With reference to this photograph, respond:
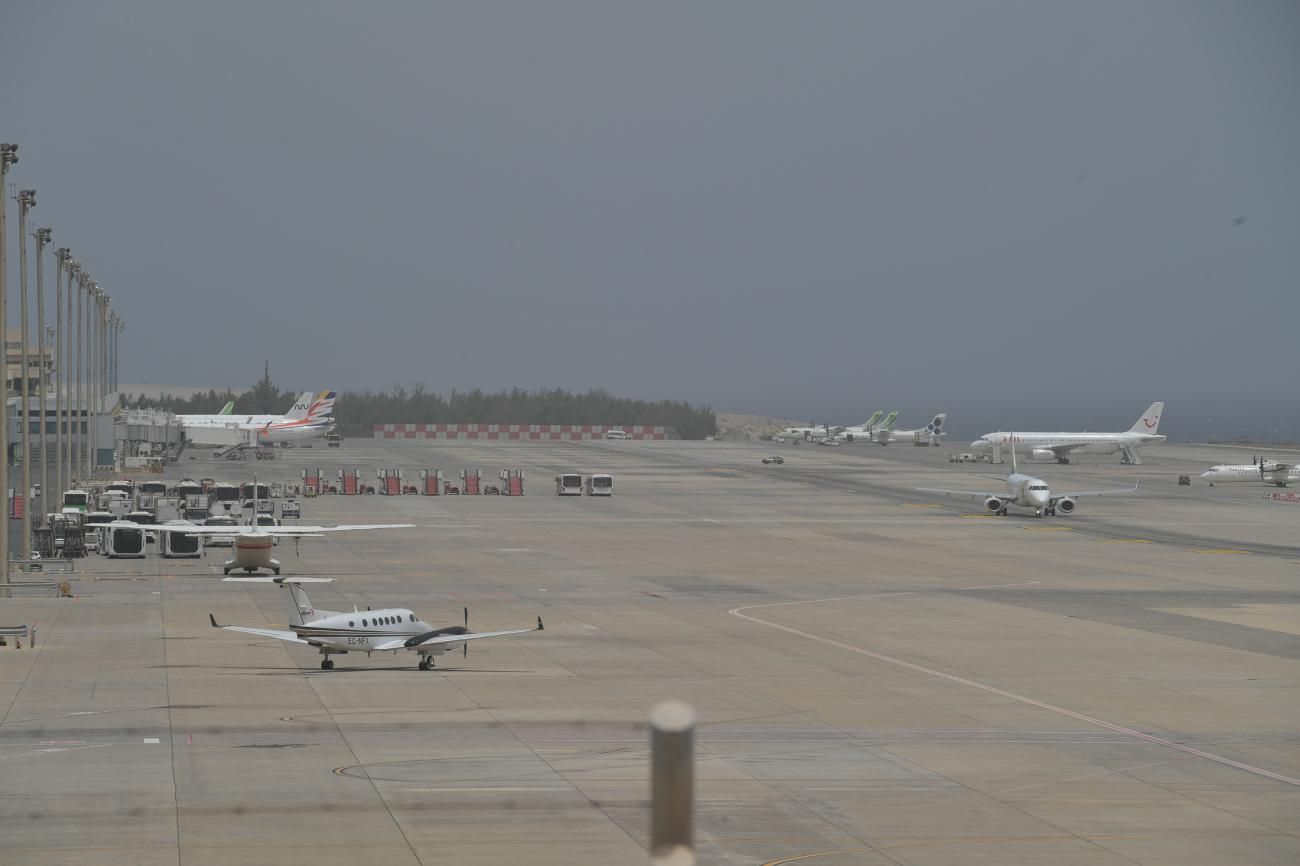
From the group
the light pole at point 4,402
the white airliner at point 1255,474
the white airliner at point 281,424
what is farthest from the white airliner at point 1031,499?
the white airliner at point 281,424

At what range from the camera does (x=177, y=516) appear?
91750mm

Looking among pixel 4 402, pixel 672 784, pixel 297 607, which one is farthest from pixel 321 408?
pixel 672 784

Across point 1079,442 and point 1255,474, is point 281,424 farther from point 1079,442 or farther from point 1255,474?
point 1255,474

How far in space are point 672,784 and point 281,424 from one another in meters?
192

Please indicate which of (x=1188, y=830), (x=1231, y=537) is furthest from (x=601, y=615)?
(x=1231, y=537)

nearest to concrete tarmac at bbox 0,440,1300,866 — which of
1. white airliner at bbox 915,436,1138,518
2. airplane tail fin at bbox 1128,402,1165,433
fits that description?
white airliner at bbox 915,436,1138,518

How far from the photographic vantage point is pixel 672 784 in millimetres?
4918

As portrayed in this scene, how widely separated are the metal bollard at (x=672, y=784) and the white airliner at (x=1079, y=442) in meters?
182

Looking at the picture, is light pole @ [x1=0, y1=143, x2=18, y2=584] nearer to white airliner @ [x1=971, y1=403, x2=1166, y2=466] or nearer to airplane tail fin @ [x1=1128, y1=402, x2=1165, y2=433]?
white airliner @ [x1=971, y1=403, x2=1166, y2=466]

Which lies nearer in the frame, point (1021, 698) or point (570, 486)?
point (1021, 698)

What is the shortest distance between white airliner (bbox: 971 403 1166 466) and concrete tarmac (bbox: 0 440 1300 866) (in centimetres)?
9664

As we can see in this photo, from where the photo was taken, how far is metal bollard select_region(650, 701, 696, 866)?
4.81 meters

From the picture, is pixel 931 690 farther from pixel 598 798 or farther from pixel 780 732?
pixel 598 798

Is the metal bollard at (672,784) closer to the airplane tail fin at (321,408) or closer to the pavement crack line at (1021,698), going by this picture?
the pavement crack line at (1021,698)
